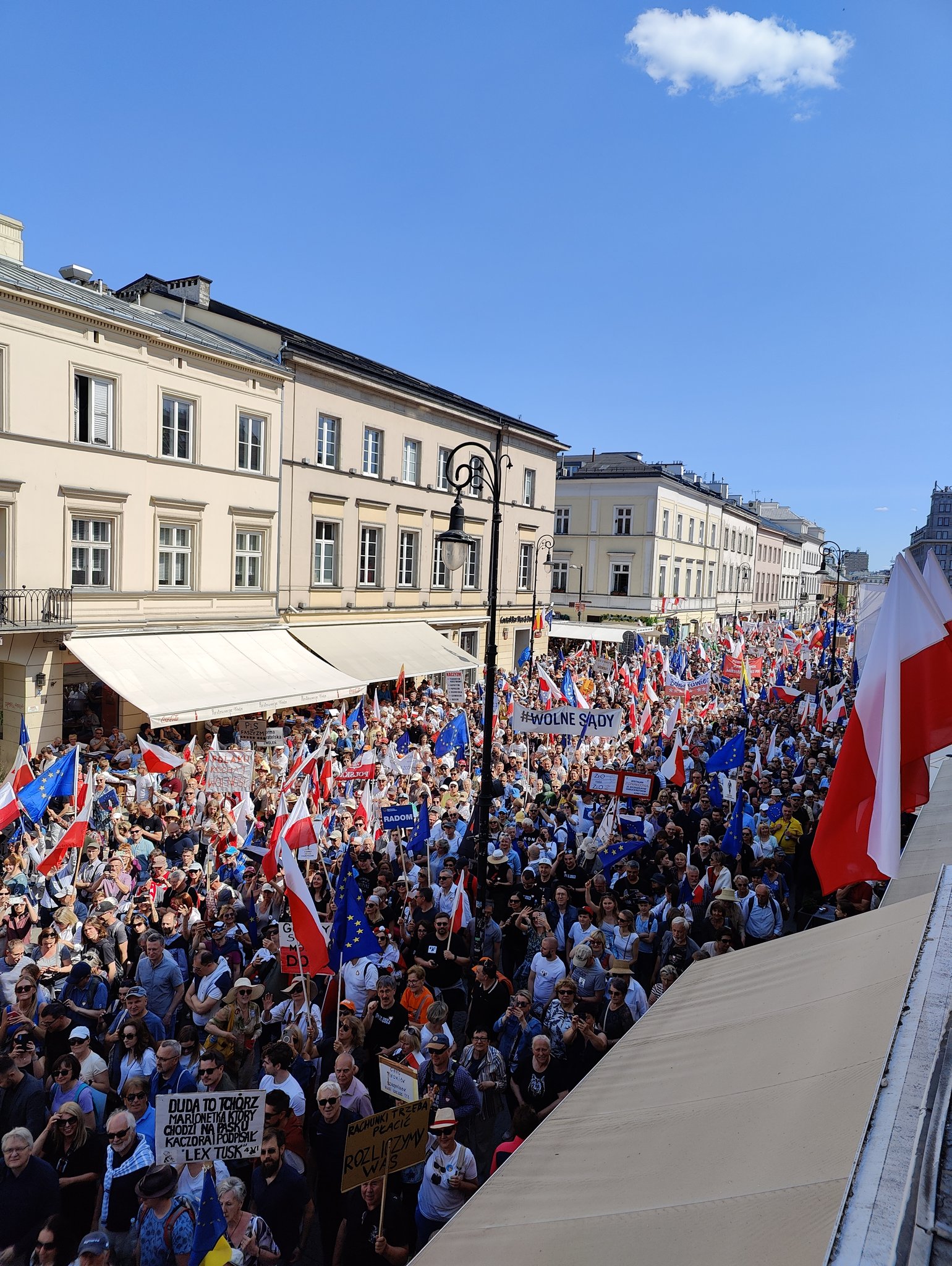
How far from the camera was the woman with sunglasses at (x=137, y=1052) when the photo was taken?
645cm

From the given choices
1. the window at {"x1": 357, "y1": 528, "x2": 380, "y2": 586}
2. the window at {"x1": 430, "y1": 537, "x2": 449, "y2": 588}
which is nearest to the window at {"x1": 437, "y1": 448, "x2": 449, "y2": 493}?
the window at {"x1": 430, "y1": 537, "x2": 449, "y2": 588}

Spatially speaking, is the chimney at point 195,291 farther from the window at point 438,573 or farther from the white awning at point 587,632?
the white awning at point 587,632

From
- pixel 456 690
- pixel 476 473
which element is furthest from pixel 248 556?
pixel 476 473

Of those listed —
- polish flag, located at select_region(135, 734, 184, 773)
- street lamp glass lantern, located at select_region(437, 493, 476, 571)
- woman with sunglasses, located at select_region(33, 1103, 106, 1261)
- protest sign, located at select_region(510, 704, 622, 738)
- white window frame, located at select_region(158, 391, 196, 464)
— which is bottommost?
woman with sunglasses, located at select_region(33, 1103, 106, 1261)

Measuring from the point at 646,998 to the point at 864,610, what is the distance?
17.3 metres

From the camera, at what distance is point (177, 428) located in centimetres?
2239

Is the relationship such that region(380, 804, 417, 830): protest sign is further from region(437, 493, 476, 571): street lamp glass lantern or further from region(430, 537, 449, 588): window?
region(430, 537, 449, 588): window

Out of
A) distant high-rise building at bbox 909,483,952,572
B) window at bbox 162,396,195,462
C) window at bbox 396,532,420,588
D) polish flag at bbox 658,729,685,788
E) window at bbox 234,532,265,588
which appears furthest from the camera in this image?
distant high-rise building at bbox 909,483,952,572

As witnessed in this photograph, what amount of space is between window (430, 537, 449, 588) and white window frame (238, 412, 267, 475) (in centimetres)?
859

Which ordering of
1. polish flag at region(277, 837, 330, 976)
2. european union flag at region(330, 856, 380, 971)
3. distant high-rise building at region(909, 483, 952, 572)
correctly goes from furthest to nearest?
distant high-rise building at region(909, 483, 952, 572)
european union flag at region(330, 856, 380, 971)
polish flag at region(277, 837, 330, 976)

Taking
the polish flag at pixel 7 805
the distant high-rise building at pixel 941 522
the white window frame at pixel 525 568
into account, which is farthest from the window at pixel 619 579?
the distant high-rise building at pixel 941 522

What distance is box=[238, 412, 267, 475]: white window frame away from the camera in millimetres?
24328

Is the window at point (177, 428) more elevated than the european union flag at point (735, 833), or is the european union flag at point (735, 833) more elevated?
the window at point (177, 428)

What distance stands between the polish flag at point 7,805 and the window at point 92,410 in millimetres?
11243
